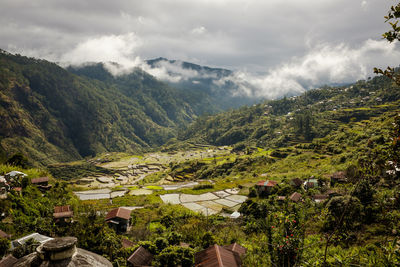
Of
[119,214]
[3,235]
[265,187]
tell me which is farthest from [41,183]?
[265,187]

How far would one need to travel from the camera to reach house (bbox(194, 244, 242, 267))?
15758mm

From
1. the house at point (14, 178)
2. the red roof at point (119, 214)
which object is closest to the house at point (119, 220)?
the red roof at point (119, 214)

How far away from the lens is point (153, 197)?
7219 cm

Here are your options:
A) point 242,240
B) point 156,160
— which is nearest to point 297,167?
point 242,240

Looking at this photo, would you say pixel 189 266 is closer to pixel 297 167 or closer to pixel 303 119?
pixel 297 167

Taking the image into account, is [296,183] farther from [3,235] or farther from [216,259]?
[3,235]

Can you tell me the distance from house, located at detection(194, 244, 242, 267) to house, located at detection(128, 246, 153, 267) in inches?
327

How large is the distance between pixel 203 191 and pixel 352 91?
184 metres

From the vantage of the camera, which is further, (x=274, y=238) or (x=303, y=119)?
(x=303, y=119)

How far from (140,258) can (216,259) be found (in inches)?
447

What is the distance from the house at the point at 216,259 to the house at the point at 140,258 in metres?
8.31

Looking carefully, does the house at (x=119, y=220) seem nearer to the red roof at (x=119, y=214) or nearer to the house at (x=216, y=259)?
the red roof at (x=119, y=214)

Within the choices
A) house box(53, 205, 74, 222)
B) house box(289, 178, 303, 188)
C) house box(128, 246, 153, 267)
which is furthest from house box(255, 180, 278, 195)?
house box(53, 205, 74, 222)

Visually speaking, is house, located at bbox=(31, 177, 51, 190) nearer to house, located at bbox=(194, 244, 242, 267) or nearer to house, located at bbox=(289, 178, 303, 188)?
house, located at bbox=(194, 244, 242, 267)
